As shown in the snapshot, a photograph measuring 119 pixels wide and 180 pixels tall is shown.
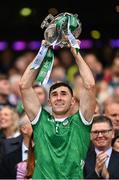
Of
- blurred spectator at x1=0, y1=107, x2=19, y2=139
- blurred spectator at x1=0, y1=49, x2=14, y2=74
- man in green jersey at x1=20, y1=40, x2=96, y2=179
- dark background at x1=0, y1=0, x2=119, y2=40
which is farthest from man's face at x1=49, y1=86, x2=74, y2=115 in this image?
blurred spectator at x1=0, y1=49, x2=14, y2=74

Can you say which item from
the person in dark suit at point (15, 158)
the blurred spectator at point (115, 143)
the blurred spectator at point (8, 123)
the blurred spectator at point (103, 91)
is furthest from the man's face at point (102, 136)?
the blurred spectator at point (103, 91)

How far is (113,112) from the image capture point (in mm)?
14102

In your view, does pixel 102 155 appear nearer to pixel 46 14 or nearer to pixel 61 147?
pixel 61 147

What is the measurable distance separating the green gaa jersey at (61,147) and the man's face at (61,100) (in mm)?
116

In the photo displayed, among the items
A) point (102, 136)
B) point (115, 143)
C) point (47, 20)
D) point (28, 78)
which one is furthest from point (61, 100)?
point (115, 143)

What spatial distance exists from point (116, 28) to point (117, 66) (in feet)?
2.18

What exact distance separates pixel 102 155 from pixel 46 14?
13.4 feet

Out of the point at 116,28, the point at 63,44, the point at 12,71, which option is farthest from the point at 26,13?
the point at 63,44

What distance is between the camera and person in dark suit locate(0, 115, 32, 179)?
12.9m

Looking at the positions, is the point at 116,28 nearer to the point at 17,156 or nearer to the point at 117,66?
the point at 117,66

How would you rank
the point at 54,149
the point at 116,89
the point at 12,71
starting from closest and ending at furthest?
the point at 54,149 → the point at 116,89 → the point at 12,71

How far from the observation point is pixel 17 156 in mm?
13125

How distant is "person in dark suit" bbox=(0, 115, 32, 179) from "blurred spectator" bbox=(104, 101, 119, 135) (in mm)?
1209

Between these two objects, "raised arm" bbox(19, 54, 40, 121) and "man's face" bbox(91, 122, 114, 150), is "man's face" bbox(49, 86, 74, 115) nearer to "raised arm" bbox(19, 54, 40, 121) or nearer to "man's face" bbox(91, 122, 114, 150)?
"raised arm" bbox(19, 54, 40, 121)
